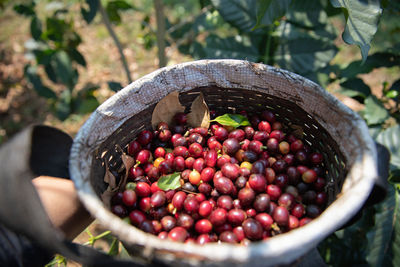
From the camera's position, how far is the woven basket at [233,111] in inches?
34.2

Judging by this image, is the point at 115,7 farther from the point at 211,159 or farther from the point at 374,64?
the point at 374,64

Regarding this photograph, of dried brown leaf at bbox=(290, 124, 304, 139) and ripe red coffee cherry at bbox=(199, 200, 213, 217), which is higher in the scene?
dried brown leaf at bbox=(290, 124, 304, 139)

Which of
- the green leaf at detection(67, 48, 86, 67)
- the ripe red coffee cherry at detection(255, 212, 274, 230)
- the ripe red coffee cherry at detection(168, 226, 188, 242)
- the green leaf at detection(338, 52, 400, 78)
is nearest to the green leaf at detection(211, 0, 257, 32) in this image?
the green leaf at detection(338, 52, 400, 78)

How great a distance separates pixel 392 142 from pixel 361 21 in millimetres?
928

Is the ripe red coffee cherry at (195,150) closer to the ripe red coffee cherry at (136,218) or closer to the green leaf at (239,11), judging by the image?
the ripe red coffee cherry at (136,218)

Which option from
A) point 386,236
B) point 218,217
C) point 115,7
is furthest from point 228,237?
point 115,7

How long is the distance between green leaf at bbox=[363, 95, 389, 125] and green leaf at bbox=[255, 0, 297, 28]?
3.31ft

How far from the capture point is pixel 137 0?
15.0 feet

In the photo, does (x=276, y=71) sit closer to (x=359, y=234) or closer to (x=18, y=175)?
(x=18, y=175)

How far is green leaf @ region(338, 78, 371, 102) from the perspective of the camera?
80.6 inches

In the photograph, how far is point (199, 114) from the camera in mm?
1678

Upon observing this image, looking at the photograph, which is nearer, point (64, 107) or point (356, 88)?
point (356, 88)

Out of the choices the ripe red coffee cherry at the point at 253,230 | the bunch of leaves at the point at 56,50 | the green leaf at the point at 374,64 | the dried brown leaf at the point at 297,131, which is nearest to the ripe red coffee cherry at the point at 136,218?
the ripe red coffee cherry at the point at 253,230

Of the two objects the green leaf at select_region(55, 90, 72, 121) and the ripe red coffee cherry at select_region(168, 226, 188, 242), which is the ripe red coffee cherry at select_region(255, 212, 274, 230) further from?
the green leaf at select_region(55, 90, 72, 121)
